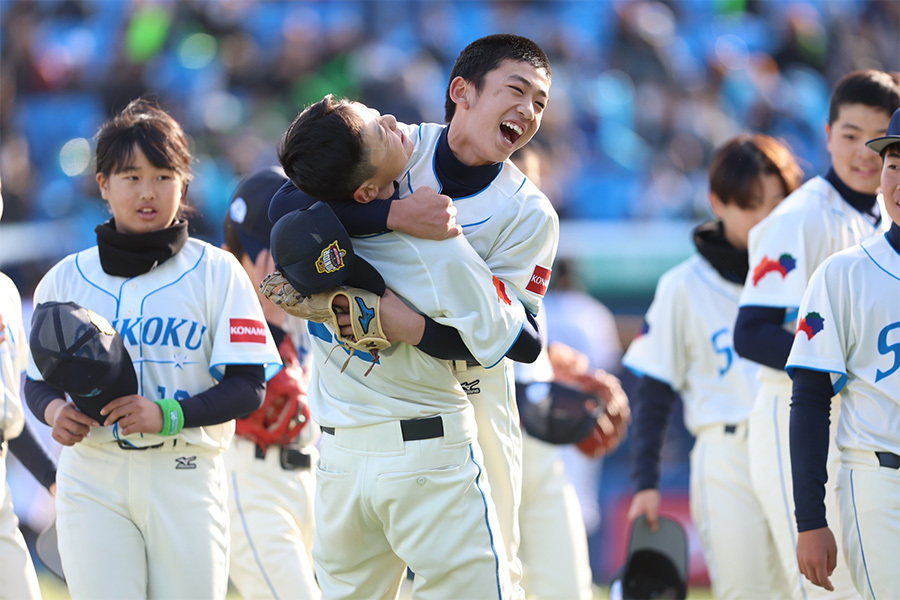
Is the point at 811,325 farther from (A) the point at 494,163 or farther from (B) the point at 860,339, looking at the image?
(A) the point at 494,163

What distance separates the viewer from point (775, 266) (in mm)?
4113

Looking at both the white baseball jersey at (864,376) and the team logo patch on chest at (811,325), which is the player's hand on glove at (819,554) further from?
the team logo patch on chest at (811,325)

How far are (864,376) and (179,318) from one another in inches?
89.2

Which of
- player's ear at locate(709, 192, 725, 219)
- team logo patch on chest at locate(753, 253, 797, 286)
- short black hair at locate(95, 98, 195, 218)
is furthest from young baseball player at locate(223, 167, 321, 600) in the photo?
player's ear at locate(709, 192, 725, 219)

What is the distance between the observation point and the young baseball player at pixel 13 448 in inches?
144

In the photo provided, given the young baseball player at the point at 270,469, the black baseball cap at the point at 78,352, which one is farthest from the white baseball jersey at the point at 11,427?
the young baseball player at the point at 270,469

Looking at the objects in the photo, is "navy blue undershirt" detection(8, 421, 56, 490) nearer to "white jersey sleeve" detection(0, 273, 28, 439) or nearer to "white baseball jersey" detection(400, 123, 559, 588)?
"white jersey sleeve" detection(0, 273, 28, 439)

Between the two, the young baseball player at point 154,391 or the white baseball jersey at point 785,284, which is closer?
the young baseball player at point 154,391

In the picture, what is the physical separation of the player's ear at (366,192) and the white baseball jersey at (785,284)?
1805 mm

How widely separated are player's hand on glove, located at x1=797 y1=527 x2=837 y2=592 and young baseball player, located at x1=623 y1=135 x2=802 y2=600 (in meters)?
1.35

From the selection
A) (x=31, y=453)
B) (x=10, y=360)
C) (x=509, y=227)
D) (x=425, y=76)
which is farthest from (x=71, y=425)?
(x=425, y=76)

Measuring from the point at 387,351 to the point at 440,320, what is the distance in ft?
0.76

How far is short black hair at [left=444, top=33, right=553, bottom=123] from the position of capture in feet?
10.6

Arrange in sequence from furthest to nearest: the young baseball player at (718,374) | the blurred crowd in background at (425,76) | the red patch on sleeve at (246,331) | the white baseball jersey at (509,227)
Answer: the blurred crowd in background at (425,76), the young baseball player at (718,374), the red patch on sleeve at (246,331), the white baseball jersey at (509,227)
